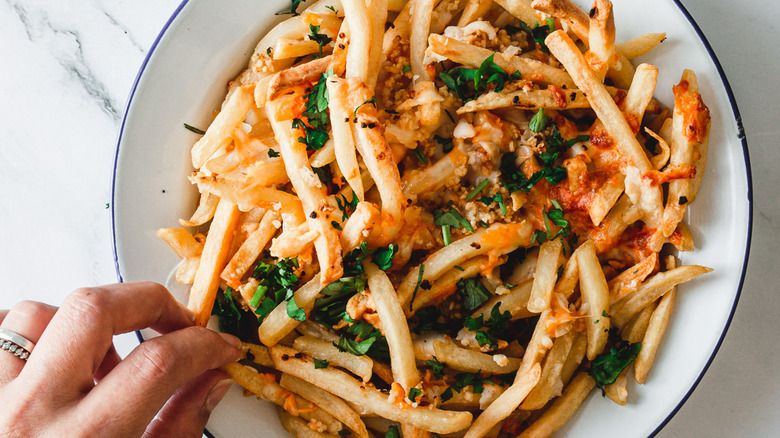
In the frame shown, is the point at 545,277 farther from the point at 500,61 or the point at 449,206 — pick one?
the point at 500,61

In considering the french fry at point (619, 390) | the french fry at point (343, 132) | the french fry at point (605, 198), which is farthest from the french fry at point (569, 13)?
the french fry at point (619, 390)

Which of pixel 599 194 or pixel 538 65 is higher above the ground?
pixel 538 65

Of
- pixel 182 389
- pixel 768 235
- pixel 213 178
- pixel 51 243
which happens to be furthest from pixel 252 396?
pixel 768 235

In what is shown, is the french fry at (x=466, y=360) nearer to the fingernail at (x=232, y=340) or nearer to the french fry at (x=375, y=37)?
the fingernail at (x=232, y=340)

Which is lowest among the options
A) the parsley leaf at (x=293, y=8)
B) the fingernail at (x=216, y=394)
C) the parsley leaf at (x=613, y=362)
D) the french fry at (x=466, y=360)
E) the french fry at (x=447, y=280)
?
the parsley leaf at (x=613, y=362)

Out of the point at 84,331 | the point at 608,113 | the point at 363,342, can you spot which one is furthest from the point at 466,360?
the point at 84,331

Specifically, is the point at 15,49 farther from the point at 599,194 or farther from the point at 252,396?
the point at 599,194
